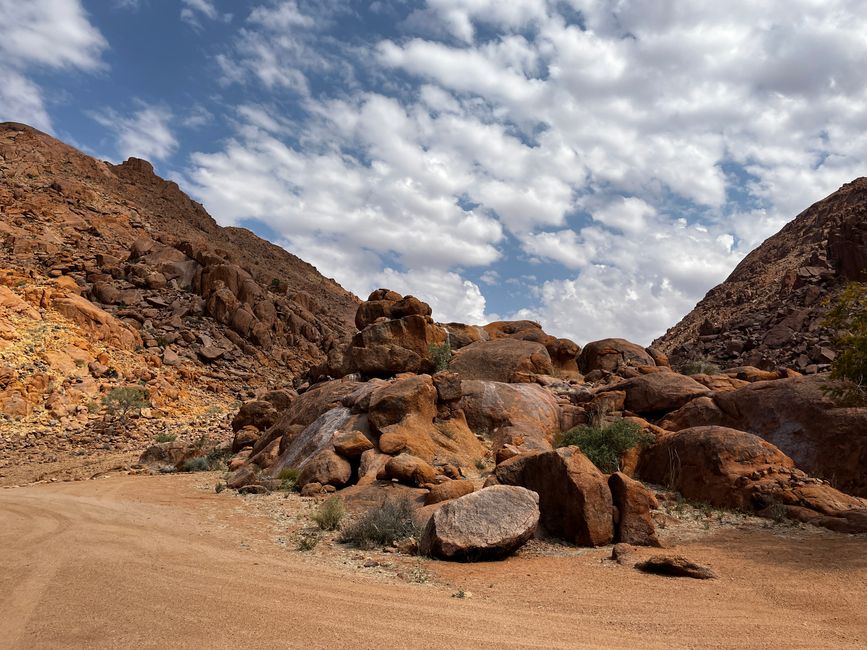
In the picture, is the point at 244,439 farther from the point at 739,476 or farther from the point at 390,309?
the point at 739,476

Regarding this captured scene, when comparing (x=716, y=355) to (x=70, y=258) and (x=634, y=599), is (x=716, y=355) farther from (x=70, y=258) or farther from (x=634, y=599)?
(x=70, y=258)

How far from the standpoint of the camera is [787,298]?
4678cm

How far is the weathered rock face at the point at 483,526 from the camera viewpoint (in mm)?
8047

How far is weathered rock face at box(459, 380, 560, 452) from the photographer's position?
15.7 metres

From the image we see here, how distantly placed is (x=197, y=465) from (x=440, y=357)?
9.09 meters

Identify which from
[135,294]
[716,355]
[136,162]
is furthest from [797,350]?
[136,162]

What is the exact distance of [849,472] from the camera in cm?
1250

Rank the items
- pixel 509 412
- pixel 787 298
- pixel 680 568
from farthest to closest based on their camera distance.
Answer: pixel 787 298 < pixel 509 412 < pixel 680 568

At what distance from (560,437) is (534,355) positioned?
6352 millimetres

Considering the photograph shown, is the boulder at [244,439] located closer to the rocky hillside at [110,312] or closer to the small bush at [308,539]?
the rocky hillside at [110,312]

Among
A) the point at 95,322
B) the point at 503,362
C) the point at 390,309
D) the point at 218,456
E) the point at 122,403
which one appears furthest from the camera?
the point at 95,322

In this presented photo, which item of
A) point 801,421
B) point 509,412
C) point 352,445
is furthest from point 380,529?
point 801,421

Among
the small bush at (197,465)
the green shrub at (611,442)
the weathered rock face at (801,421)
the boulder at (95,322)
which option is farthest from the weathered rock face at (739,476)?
the boulder at (95,322)

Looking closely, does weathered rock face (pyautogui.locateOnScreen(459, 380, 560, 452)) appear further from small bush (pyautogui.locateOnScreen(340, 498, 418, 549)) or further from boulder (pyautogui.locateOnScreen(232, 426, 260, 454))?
boulder (pyautogui.locateOnScreen(232, 426, 260, 454))
